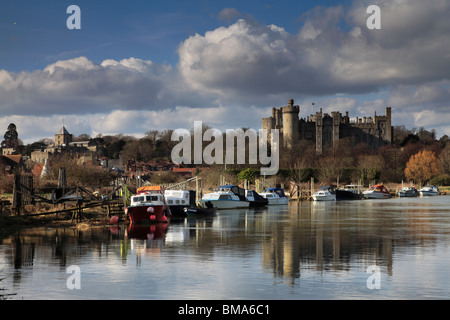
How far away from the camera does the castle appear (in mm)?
176000

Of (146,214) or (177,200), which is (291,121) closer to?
(177,200)

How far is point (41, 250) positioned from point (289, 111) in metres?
153

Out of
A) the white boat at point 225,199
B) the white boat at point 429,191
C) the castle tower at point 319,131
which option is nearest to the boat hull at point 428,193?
the white boat at point 429,191

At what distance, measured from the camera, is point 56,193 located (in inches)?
1825

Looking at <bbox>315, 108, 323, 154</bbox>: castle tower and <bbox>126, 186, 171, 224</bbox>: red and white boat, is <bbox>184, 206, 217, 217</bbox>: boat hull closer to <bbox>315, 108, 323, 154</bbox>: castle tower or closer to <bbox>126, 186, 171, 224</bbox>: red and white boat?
<bbox>126, 186, 171, 224</bbox>: red and white boat

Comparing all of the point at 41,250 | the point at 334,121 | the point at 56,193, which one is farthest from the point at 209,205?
the point at 334,121

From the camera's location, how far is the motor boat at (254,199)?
6923 cm

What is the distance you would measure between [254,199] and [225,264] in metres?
47.2

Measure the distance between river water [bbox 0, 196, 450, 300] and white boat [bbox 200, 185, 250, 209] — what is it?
2491cm

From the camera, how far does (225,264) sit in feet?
Answer: 74.6

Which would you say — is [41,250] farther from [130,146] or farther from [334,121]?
[334,121]

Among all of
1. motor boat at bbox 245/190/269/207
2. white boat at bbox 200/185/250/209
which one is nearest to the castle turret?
motor boat at bbox 245/190/269/207

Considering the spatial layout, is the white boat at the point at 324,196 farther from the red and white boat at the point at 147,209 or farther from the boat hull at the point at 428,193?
the red and white boat at the point at 147,209

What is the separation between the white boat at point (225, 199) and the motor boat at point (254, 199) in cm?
237
